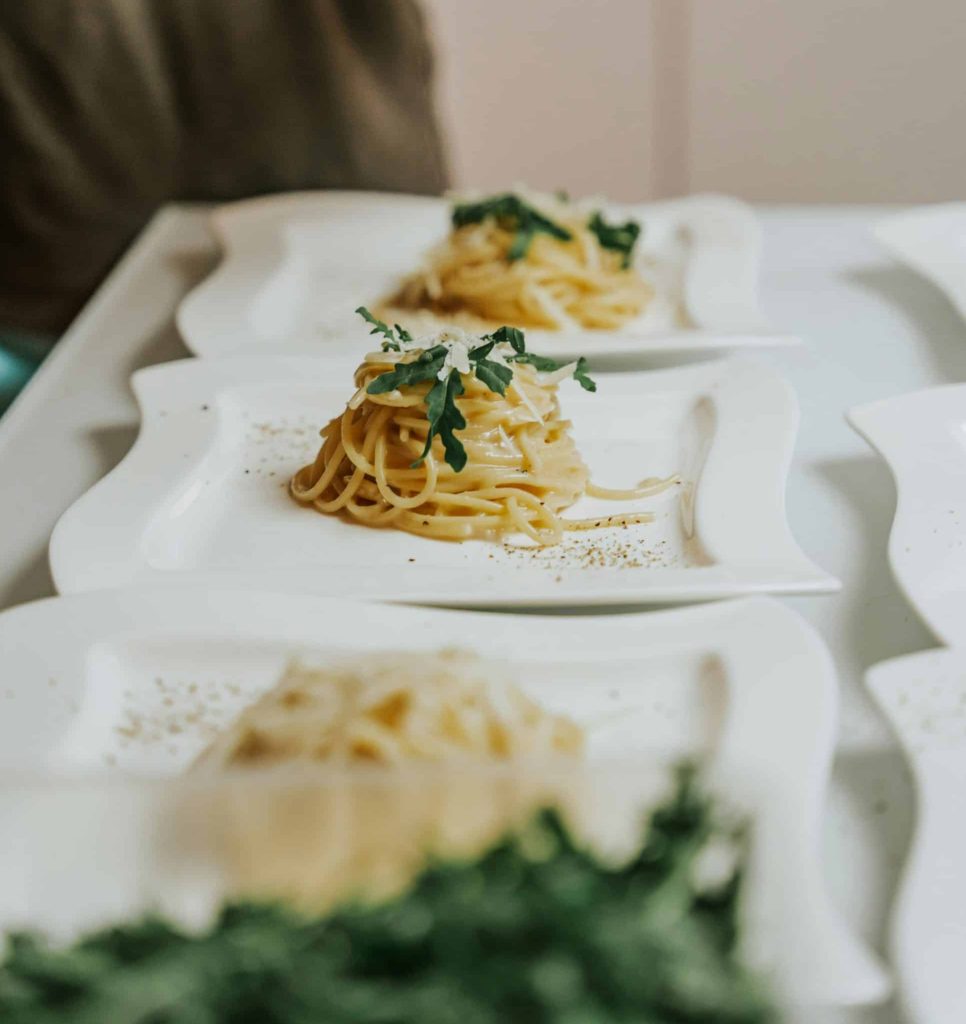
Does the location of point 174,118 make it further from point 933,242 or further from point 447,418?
point 447,418

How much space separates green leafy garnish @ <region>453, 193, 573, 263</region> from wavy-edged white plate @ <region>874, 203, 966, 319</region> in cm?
64

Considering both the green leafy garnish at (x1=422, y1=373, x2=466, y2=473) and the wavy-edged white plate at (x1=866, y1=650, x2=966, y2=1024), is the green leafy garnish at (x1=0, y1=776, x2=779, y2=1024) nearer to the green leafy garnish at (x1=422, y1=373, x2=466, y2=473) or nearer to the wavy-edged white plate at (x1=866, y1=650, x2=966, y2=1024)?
the wavy-edged white plate at (x1=866, y1=650, x2=966, y2=1024)

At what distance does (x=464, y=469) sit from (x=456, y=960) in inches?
48.9

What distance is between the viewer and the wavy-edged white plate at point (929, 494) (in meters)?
1.46

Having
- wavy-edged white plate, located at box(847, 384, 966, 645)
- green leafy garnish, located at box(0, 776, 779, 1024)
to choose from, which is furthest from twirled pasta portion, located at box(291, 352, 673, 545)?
green leafy garnish, located at box(0, 776, 779, 1024)

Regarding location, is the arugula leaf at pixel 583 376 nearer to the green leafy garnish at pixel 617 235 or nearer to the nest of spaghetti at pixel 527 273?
the nest of spaghetti at pixel 527 273

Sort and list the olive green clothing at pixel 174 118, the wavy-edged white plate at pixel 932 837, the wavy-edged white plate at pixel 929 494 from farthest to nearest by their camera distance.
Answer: the olive green clothing at pixel 174 118 → the wavy-edged white plate at pixel 929 494 → the wavy-edged white plate at pixel 932 837

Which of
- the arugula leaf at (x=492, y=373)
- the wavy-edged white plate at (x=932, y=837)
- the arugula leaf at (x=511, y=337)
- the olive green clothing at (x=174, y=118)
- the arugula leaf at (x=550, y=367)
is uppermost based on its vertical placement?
the wavy-edged white plate at (x=932, y=837)

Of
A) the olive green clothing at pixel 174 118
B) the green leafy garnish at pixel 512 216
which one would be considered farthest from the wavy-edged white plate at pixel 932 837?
the olive green clothing at pixel 174 118

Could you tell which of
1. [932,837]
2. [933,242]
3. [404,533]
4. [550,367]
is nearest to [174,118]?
[933,242]

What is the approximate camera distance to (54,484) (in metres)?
2.10

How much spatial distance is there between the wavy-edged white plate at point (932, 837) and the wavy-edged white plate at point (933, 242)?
1.42m

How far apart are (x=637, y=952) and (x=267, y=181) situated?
374 cm

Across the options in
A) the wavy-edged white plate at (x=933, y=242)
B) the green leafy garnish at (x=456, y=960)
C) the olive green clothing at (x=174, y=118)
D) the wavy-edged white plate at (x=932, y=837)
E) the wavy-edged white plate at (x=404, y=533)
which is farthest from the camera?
the olive green clothing at (x=174, y=118)
